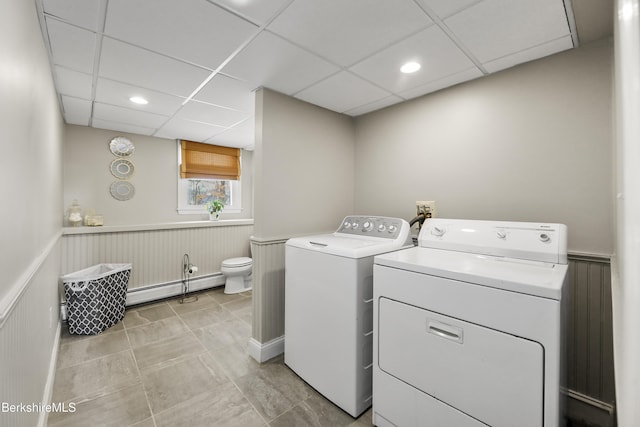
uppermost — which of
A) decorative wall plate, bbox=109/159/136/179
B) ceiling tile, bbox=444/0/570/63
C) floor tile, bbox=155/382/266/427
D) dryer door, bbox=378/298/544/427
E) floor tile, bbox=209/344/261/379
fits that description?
ceiling tile, bbox=444/0/570/63

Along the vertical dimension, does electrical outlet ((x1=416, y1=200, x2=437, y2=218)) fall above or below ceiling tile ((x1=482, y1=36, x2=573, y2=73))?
below

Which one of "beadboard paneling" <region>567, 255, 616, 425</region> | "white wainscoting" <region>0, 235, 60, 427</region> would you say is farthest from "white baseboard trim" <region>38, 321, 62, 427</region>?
"beadboard paneling" <region>567, 255, 616, 425</region>

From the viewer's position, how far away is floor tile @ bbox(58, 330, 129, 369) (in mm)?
2201

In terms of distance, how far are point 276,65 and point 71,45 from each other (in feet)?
3.81

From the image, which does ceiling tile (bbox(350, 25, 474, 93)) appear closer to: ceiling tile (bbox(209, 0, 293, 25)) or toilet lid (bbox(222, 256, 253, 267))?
ceiling tile (bbox(209, 0, 293, 25))

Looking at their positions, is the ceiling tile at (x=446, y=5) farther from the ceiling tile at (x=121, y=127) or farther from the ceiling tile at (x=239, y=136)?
the ceiling tile at (x=121, y=127)

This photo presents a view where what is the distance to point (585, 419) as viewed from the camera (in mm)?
1639

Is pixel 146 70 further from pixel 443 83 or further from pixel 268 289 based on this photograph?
pixel 443 83

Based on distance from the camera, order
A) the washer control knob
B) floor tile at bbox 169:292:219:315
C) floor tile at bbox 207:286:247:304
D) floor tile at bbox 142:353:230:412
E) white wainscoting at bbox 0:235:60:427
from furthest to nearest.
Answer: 1. floor tile at bbox 207:286:247:304
2. floor tile at bbox 169:292:219:315
3. the washer control knob
4. floor tile at bbox 142:353:230:412
5. white wainscoting at bbox 0:235:60:427

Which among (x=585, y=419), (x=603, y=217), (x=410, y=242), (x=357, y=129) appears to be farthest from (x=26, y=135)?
(x=585, y=419)

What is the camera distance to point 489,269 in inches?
50.6

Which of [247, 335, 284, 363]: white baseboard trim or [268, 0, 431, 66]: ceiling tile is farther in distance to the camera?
[247, 335, 284, 363]: white baseboard trim

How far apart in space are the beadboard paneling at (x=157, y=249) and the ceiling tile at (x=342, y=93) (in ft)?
8.01

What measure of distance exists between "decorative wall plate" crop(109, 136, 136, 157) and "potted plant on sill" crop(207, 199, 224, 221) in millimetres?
1176
